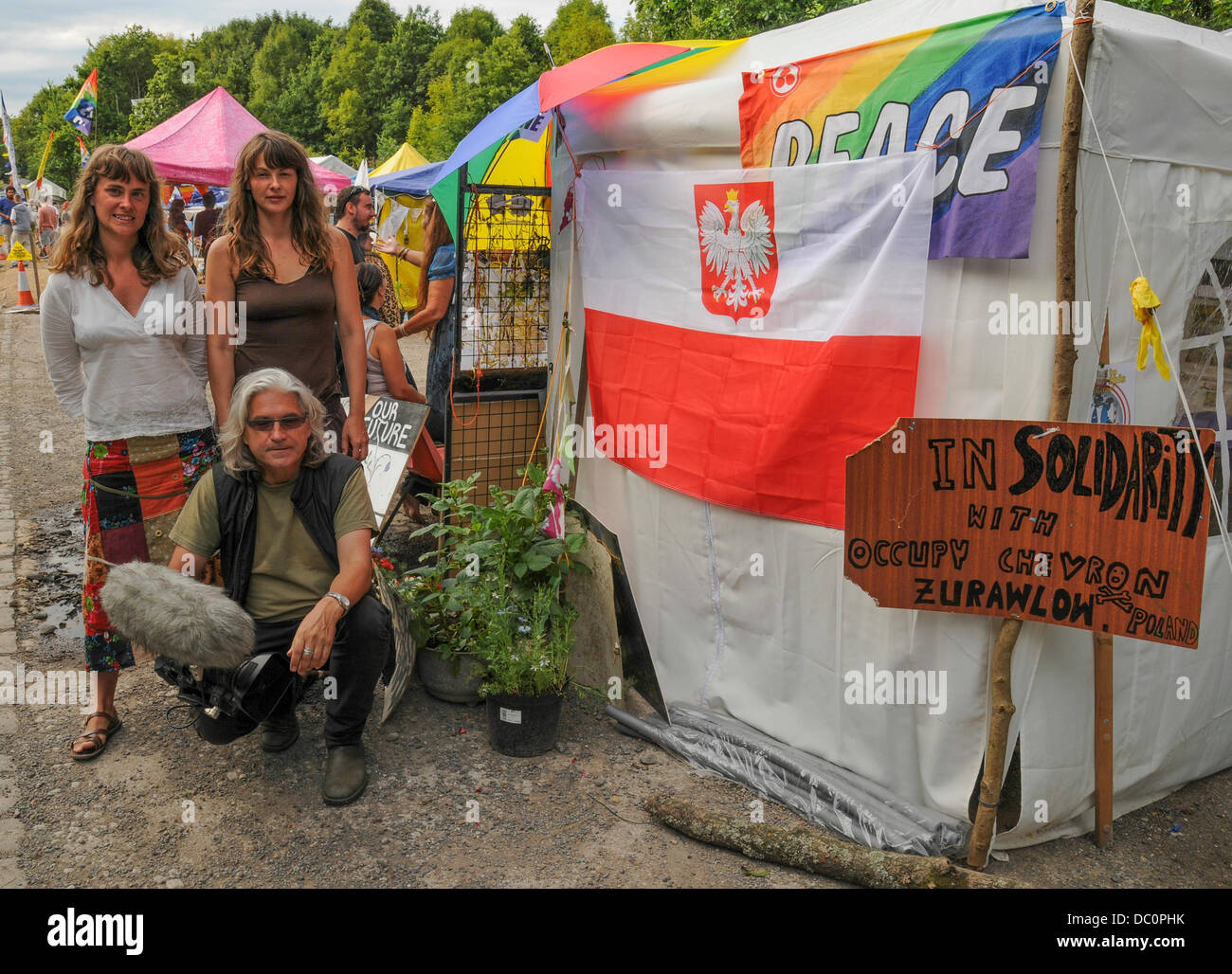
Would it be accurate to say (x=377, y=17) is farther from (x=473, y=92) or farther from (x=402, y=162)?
(x=402, y=162)

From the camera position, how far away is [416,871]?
3164mm

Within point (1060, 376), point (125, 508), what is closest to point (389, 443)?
point (125, 508)

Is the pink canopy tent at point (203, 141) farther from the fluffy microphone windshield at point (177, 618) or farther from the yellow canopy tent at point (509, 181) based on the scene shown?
the fluffy microphone windshield at point (177, 618)

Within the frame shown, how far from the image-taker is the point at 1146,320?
2.85 meters

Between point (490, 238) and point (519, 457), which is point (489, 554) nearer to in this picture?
point (519, 457)

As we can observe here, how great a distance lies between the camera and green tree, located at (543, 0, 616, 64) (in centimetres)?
3425

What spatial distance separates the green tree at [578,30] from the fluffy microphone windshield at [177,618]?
1195 inches

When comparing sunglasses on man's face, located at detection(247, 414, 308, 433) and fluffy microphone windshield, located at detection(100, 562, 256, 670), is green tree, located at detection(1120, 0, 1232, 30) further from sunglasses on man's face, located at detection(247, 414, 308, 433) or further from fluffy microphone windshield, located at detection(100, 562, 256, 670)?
fluffy microphone windshield, located at detection(100, 562, 256, 670)

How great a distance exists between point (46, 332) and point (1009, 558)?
136 inches

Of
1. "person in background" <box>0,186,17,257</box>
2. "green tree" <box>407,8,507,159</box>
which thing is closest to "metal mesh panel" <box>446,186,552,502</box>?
"green tree" <box>407,8,507,159</box>

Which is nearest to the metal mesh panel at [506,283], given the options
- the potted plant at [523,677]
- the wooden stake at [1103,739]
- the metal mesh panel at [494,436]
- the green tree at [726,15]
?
the metal mesh panel at [494,436]

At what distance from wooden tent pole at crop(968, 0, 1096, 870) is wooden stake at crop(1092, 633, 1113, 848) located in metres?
0.32

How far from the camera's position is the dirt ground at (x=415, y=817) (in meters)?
3.16

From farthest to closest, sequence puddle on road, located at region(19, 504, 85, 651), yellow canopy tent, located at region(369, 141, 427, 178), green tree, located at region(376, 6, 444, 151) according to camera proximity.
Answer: green tree, located at region(376, 6, 444, 151) < yellow canopy tent, located at region(369, 141, 427, 178) < puddle on road, located at region(19, 504, 85, 651)
